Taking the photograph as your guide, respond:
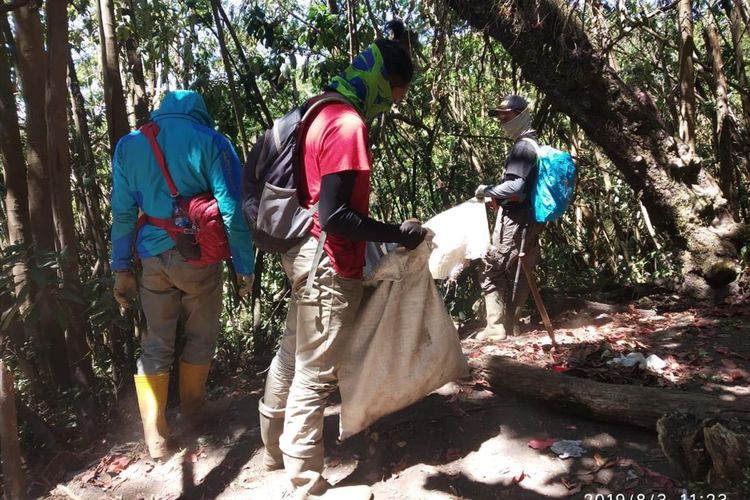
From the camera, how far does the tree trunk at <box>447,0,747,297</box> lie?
15.9 feet

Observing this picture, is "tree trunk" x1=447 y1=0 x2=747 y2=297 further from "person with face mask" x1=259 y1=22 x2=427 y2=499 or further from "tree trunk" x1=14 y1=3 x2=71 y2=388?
"tree trunk" x1=14 y1=3 x2=71 y2=388

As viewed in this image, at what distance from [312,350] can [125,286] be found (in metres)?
1.36

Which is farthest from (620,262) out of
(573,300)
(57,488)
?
(57,488)

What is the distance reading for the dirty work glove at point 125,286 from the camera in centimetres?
311

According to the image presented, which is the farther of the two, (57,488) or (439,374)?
(57,488)

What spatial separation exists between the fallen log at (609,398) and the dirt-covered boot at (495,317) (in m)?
1.38

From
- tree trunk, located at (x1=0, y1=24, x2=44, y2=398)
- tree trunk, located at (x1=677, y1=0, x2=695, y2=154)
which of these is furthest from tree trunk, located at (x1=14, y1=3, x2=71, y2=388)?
tree trunk, located at (x1=677, y1=0, x2=695, y2=154)

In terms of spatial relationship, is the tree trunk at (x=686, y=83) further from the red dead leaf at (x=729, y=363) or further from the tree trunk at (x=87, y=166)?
the tree trunk at (x=87, y=166)

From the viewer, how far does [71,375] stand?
152 inches

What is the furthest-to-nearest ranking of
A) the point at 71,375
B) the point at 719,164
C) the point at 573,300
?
the point at 719,164 → the point at 573,300 → the point at 71,375

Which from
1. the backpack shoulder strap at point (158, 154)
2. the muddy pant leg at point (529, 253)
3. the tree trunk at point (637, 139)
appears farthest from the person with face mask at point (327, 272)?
the tree trunk at point (637, 139)

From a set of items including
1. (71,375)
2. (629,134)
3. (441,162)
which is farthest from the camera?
(441,162)

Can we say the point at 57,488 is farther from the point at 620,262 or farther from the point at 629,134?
the point at 620,262

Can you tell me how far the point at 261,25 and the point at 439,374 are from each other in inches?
147
